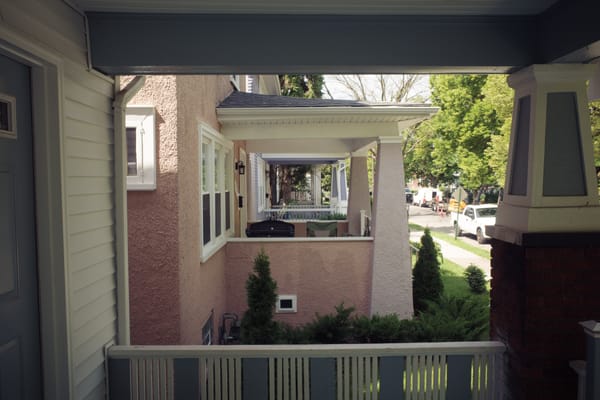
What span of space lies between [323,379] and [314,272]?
4.75m

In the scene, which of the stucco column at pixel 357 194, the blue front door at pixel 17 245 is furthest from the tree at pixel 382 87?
the blue front door at pixel 17 245

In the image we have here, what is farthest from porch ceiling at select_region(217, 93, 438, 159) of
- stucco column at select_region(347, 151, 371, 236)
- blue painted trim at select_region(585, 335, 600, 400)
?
blue painted trim at select_region(585, 335, 600, 400)

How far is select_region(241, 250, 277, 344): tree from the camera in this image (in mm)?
4953

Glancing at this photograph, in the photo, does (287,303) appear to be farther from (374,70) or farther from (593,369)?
(593,369)

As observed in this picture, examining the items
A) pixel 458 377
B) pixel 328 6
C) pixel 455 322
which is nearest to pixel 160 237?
pixel 328 6

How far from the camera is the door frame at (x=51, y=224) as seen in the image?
7.89 ft

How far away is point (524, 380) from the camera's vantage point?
275 cm

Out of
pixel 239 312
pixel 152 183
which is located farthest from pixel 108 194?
pixel 239 312

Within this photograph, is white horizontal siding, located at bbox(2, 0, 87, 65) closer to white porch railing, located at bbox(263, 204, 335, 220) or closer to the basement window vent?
the basement window vent

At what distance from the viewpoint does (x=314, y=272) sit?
768 centimetres

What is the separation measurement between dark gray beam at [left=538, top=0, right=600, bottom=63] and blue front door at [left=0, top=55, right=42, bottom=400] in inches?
122

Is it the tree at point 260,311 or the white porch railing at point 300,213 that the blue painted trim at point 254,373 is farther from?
the white porch railing at point 300,213

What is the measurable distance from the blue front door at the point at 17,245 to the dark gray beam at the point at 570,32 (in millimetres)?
3090

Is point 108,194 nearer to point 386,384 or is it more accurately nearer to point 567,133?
point 386,384
